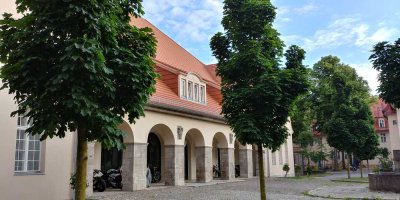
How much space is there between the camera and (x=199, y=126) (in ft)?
71.1

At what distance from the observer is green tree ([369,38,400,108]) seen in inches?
396

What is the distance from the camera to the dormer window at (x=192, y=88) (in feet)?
70.4

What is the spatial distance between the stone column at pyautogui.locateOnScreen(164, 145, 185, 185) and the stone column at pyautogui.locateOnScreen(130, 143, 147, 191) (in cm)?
228

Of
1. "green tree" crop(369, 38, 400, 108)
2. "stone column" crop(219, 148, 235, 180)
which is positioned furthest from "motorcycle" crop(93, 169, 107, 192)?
"green tree" crop(369, 38, 400, 108)

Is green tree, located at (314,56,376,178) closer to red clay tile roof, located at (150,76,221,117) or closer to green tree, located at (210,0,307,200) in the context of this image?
red clay tile roof, located at (150,76,221,117)

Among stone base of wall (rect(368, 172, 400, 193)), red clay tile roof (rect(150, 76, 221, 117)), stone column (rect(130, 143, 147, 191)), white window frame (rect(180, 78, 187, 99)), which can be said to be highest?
white window frame (rect(180, 78, 187, 99))

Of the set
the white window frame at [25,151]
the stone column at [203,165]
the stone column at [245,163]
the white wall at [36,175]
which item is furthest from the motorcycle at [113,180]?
the stone column at [245,163]

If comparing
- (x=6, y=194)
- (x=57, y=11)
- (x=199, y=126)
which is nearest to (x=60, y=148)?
(x=6, y=194)

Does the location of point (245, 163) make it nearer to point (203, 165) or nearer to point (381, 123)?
point (203, 165)

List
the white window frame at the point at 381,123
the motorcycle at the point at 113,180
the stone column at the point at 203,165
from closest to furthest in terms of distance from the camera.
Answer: the motorcycle at the point at 113,180 < the stone column at the point at 203,165 < the white window frame at the point at 381,123

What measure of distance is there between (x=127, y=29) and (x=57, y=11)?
1.26 metres

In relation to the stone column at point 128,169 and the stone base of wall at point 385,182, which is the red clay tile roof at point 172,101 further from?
the stone base of wall at point 385,182

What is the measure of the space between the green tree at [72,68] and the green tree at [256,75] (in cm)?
337

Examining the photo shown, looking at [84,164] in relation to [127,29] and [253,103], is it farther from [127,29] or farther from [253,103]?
[253,103]
